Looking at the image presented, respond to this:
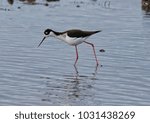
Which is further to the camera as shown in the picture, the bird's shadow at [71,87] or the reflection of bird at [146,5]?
the reflection of bird at [146,5]

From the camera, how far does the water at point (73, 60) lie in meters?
14.8

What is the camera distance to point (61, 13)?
2684cm

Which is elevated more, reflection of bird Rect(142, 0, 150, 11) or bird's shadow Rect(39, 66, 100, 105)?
bird's shadow Rect(39, 66, 100, 105)

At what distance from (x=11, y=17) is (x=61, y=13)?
2252 mm

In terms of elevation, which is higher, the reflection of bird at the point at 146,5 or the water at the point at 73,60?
the water at the point at 73,60

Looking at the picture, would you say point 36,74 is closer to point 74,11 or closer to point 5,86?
point 5,86

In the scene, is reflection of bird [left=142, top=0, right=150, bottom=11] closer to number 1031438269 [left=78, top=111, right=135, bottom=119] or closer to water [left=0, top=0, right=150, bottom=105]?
water [left=0, top=0, right=150, bottom=105]

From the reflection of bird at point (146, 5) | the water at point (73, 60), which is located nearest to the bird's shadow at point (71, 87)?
the water at point (73, 60)

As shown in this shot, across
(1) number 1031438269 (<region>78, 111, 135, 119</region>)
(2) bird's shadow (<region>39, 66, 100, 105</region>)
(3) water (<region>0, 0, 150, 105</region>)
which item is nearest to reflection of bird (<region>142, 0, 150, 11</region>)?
(3) water (<region>0, 0, 150, 105</region>)

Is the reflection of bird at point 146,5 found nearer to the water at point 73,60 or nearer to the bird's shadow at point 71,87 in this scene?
the water at point 73,60

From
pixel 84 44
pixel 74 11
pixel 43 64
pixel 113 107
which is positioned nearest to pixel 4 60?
pixel 43 64

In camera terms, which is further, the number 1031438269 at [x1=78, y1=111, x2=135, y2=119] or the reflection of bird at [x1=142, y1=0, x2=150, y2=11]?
the reflection of bird at [x1=142, y1=0, x2=150, y2=11]

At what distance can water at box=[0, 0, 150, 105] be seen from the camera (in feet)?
48.5

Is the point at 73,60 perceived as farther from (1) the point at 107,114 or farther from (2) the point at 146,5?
(2) the point at 146,5
